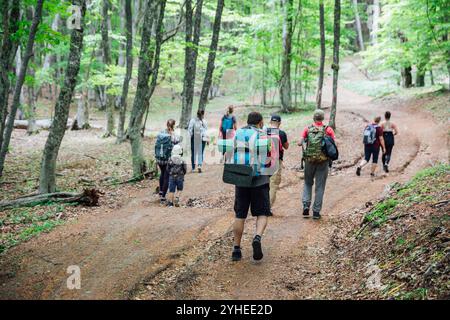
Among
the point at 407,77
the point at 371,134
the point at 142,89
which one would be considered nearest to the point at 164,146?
the point at 142,89

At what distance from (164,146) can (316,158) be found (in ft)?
12.9

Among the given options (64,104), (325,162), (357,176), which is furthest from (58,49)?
(325,162)

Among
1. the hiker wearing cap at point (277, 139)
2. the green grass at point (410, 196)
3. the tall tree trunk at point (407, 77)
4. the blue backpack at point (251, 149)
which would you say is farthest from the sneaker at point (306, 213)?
the tall tree trunk at point (407, 77)

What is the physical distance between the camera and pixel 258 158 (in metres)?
A: 6.41

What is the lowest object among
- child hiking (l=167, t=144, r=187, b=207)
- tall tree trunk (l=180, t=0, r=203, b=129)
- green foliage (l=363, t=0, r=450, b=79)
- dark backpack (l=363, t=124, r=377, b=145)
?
child hiking (l=167, t=144, r=187, b=207)

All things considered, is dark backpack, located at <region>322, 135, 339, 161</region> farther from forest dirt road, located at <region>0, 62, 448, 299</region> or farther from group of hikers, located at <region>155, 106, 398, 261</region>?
forest dirt road, located at <region>0, 62, 448, 299</region>

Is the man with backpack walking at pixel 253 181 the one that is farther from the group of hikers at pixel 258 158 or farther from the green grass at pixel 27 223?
the green grass at pixel 27 223

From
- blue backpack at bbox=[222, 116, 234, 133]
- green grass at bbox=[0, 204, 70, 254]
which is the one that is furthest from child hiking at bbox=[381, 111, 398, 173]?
green grass at bbox=[0, 204, 70, 254]

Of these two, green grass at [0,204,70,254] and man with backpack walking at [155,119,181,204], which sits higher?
man with backpack walking at [155,119,181,204]

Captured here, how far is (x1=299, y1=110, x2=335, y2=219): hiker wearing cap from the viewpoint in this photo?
859 cm

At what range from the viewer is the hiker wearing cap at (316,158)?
28.2 feet

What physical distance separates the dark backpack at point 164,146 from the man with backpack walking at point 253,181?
4.27 m

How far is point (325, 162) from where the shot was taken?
8.71 m

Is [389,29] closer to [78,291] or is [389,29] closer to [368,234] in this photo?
[368,234]
